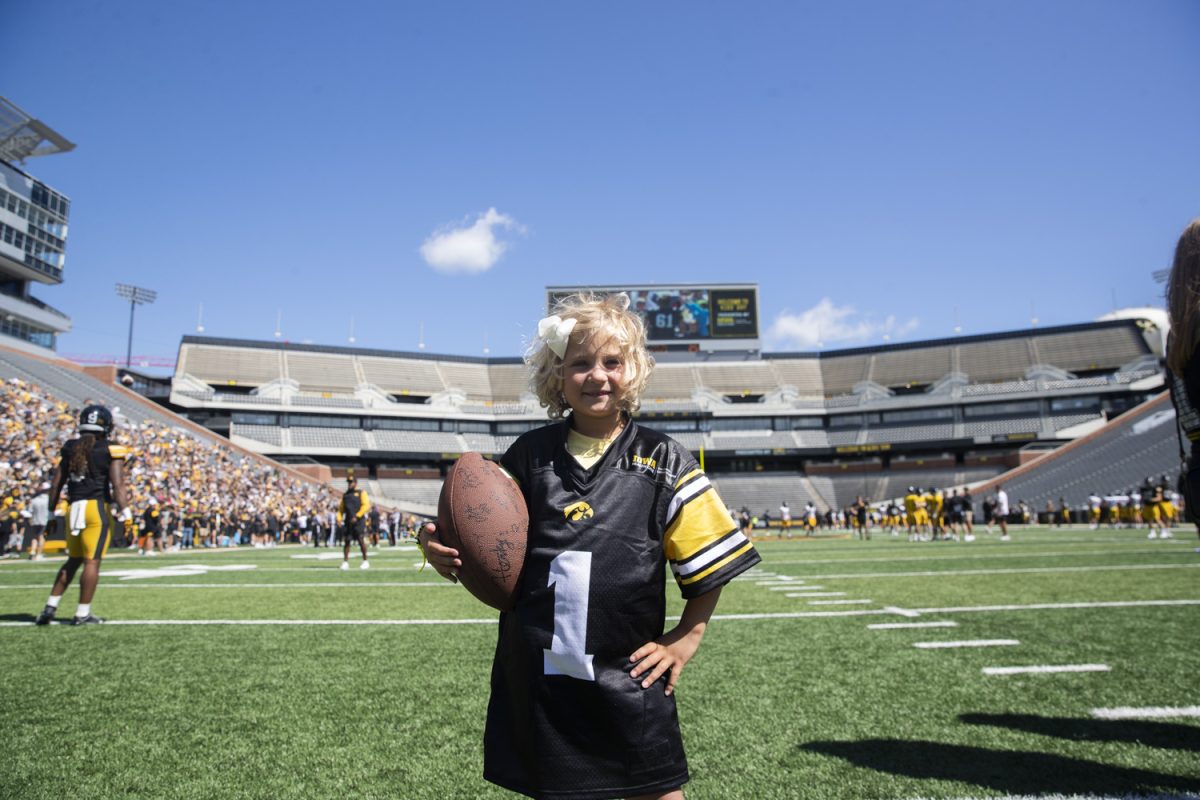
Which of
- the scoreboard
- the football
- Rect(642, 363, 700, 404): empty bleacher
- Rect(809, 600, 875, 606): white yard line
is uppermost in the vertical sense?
the scoreboard

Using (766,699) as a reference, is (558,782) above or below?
above

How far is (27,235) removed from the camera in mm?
43438

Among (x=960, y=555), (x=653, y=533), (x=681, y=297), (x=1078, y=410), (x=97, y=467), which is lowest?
(x=960, y=555)

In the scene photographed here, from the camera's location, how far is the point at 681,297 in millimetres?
57125

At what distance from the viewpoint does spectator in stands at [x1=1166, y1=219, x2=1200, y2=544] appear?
2.47m

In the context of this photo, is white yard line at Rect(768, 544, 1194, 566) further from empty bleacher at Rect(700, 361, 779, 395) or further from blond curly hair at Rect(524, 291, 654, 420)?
empty bleacher at Rect(700, 361, 779, 395)

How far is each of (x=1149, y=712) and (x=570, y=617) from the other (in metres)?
3.50

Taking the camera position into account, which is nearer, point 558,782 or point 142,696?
point 558,782

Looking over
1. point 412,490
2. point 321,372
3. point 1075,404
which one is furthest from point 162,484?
point 1075,404

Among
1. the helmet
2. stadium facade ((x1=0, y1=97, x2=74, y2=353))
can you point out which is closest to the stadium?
the helmet

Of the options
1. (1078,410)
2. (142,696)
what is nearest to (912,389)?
(1078,410)

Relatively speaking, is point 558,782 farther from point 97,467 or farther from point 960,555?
point 960,555

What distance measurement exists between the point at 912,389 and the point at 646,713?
2420 inches

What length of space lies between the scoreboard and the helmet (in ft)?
165
